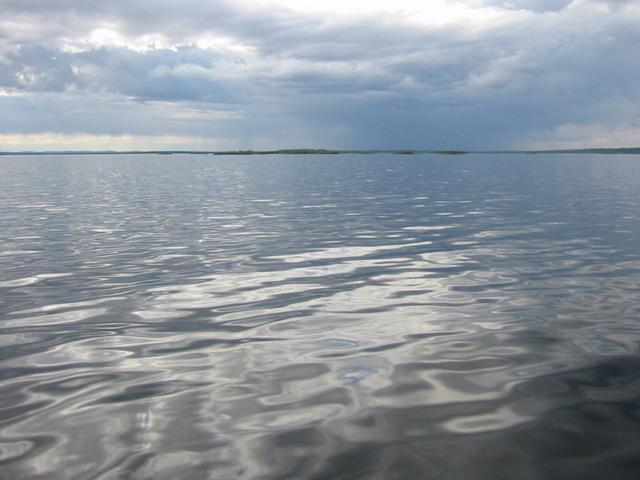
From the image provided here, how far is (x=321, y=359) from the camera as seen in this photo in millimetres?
9625

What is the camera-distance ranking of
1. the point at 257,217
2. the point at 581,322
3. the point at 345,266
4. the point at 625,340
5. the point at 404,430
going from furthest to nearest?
1. the point at 257,217
2. the point at 345,266
3. the point at 581,322
4. the point at 625,340
5. the point at 404,430

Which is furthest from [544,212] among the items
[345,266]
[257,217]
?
[345,266]

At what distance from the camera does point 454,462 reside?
20.8 feet

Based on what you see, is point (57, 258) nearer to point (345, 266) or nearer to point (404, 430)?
point (345, 266)

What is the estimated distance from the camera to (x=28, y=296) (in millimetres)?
14070

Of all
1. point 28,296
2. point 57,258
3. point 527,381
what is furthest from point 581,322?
point 57,258

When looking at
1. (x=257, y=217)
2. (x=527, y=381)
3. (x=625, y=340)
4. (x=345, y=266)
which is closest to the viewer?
(x=527, y=381)

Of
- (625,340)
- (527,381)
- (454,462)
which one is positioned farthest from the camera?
(625,340)

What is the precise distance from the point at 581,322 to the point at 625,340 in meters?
1.22

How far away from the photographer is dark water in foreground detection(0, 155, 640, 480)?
6535mm

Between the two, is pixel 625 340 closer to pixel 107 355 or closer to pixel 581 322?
pixel 581 322

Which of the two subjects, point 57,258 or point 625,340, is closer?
point 625,340

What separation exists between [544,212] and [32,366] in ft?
97.7

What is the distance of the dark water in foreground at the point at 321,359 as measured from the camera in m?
6.54
